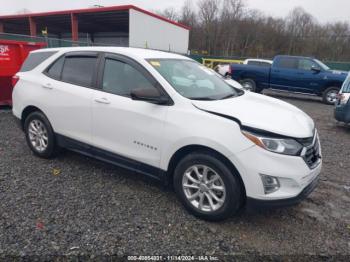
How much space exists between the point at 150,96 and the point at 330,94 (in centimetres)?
1112

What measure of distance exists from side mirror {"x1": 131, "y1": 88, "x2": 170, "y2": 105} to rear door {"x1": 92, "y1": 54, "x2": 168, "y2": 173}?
0.07 meters

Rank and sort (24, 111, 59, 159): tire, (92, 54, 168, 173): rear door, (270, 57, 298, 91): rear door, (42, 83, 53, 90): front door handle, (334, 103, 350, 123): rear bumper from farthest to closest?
(270, 57, 298, 91): rear door
(334, 103, 350, 123): rear bumper
(24, 111, 59, 159): tire
(42, 83, 53, 90): front door handle
(92, 54, 168, 173): rear door

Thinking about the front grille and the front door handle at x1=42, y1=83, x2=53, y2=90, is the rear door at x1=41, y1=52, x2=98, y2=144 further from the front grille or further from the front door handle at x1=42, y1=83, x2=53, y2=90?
the front grille

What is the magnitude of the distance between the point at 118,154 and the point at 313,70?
11.1m

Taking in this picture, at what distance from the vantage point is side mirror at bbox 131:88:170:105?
2959 millimetres

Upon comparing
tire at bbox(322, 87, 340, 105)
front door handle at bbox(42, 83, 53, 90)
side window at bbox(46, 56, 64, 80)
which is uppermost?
side window at bbox(46, 56, 64, 80)

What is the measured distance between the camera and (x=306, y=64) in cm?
1213

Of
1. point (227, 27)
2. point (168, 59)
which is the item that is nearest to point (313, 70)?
point (168, 59)

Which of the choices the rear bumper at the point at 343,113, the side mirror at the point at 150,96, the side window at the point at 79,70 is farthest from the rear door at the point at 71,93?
the rear bumper at the point at 343,113

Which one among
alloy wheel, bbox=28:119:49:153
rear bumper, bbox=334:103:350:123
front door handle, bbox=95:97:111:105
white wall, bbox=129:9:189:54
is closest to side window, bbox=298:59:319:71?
rear bumper, bbox=334:103:350:123

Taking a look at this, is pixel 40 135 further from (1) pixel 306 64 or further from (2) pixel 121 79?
(1) pixel 306 64

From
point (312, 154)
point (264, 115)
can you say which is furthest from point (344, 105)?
point (264, 115)

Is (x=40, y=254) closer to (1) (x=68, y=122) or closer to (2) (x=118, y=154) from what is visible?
(2) (x=118, y=154)

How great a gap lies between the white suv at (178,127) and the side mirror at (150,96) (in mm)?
11
